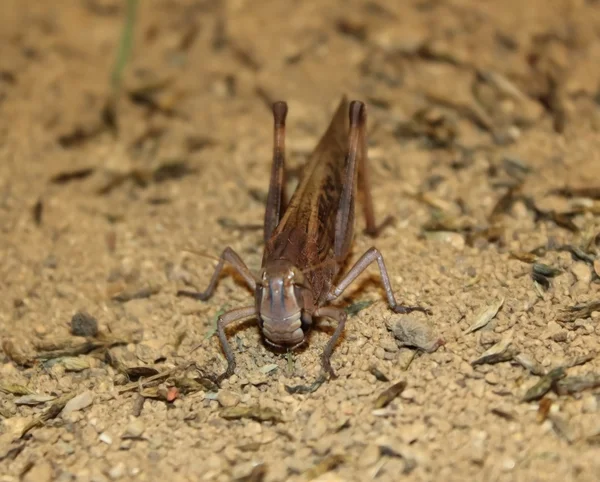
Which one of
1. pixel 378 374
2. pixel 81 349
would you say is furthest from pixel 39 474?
pixel 378 374

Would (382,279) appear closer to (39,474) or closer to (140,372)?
(140,372)

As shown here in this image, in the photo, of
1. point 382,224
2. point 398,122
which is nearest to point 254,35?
point 398,122

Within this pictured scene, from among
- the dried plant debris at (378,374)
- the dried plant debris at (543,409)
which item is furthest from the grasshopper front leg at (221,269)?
the dried plant debris at (543,409)

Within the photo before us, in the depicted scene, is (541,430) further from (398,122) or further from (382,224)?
(398,122)

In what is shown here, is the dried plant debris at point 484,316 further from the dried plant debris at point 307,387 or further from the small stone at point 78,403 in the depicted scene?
the small stone at point 78,403

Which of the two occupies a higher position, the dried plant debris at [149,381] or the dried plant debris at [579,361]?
the dried plant debris at [579,361]

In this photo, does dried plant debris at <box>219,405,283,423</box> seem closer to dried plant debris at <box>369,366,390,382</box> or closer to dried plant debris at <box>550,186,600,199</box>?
dried plant debris at <box>369,366,390,382</box>
